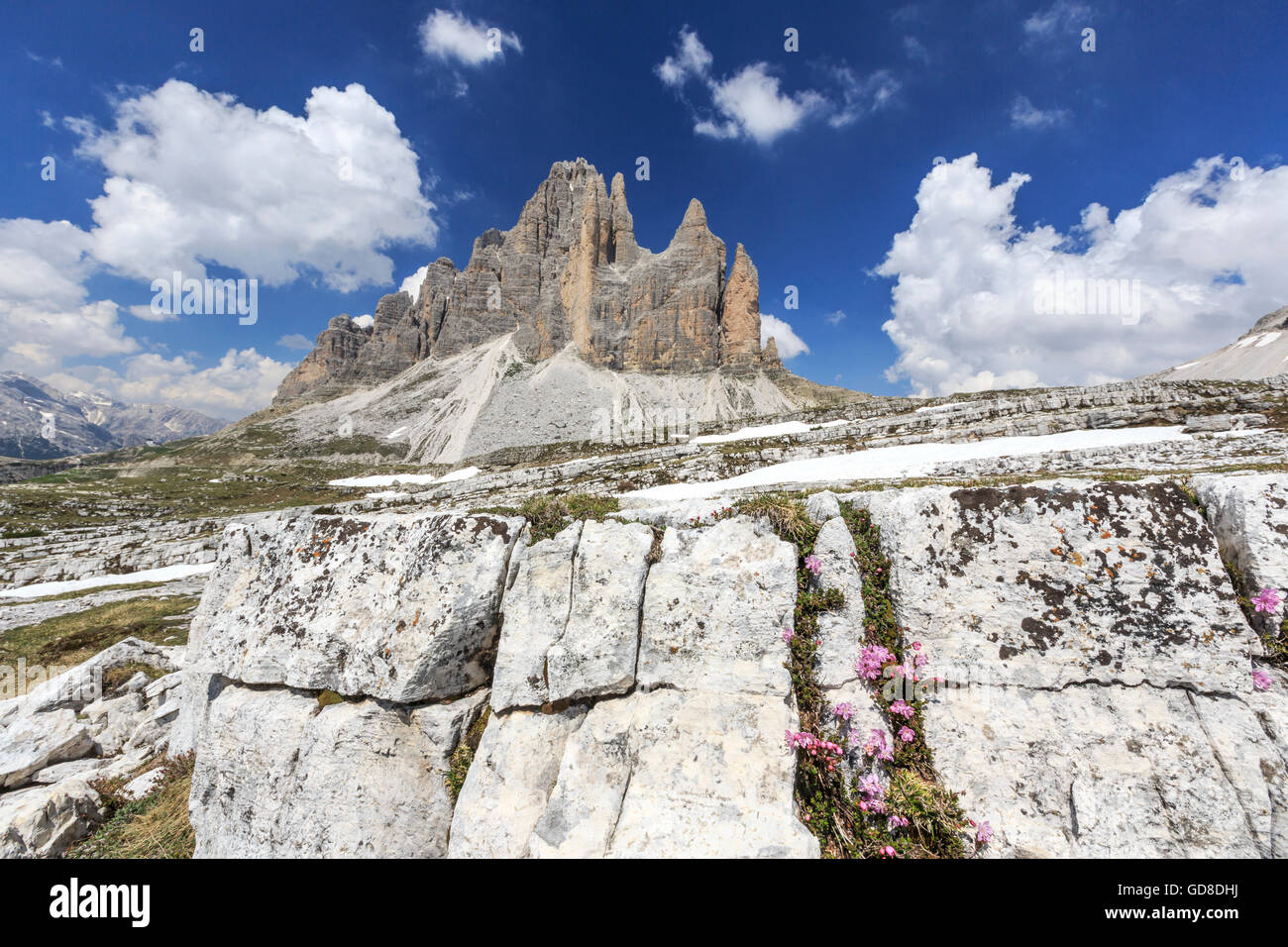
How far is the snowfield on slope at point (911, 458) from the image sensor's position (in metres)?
30.2

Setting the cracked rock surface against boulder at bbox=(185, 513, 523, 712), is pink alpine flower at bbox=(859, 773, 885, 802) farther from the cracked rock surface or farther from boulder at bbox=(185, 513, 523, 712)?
boulder at bbox=(185, 513, 523, 712)

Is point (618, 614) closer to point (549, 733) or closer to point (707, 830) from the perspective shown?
point (549, 733)

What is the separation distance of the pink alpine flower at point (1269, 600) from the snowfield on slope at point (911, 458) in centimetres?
2414

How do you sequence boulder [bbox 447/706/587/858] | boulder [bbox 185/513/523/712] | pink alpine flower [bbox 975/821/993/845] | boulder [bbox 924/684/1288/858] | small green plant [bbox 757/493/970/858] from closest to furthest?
boulder [bbox 924/684/1288/858]
pink alpine flower [bbox 975/821/993/845]
small green plant [bbox 757/493/970/858]
boulder [bbox 447/706/587/858]
boulder [bbox 185/513/523/712]

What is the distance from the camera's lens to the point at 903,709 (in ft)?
18.0

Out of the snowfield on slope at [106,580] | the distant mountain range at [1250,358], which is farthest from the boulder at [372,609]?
the distant mountain range at [1250,358]

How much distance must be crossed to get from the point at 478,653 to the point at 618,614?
242cm

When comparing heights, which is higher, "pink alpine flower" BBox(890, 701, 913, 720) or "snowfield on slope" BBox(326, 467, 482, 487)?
"snowfield on slope" BBox(326, 467, 482, 487)

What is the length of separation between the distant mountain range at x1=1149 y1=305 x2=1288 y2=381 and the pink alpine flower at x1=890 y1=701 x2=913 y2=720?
210 metres

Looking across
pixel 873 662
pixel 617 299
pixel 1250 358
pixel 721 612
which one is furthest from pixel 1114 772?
pixel 1250 358

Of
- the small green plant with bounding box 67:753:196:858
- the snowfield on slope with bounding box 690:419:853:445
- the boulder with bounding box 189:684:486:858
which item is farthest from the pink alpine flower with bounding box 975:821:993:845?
the snowfield on slope with bounding box 690:419:853:445

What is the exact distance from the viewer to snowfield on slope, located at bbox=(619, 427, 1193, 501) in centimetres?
3020

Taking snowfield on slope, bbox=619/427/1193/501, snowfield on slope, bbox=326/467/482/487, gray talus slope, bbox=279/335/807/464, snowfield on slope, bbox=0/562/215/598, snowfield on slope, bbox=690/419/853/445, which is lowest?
snowfield on slope, bbox=0/562/215/598

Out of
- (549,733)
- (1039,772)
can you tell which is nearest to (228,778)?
(549,733)
